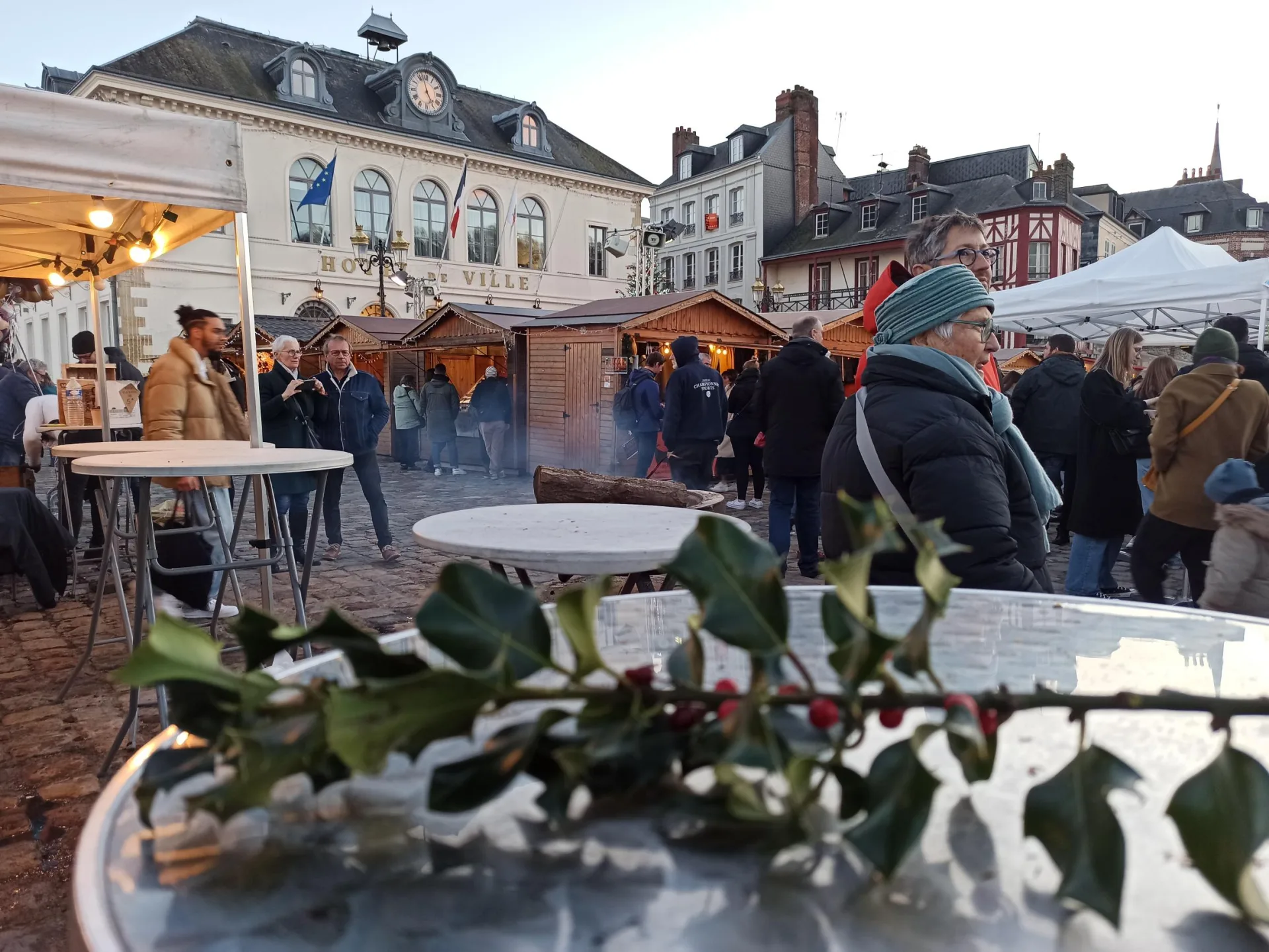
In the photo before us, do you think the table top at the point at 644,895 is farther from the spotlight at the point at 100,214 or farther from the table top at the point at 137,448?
the spotlight at the point at 100,214

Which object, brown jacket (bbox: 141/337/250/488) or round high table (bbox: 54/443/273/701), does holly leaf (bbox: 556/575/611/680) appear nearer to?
round high table (bbox: 54/443/273/701)

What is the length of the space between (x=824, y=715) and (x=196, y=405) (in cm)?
545

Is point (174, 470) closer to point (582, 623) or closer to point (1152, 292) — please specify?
point (582, 623)

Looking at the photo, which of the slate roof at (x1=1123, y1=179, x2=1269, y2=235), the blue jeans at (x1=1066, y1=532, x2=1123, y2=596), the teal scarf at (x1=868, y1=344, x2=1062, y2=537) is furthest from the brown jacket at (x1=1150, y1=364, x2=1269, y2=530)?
the slate roof at (x1=1123, y1=179, x2=1269, y2=235)

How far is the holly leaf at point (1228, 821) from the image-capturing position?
553 millimetres

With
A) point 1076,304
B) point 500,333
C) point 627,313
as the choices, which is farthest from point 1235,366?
point 500,333

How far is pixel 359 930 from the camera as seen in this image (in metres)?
0.56

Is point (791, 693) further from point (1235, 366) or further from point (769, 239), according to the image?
point (769, 239)

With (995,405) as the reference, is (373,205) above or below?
above

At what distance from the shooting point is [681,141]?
4778 centimetres

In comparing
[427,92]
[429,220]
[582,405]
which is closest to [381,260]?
[582,405]

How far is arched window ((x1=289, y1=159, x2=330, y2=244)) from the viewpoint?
27.4 m

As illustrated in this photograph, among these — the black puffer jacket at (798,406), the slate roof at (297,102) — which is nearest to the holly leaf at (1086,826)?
the black puffer jacket at (798,406)

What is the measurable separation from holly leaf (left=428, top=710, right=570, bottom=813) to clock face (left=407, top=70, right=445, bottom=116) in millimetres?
33632
